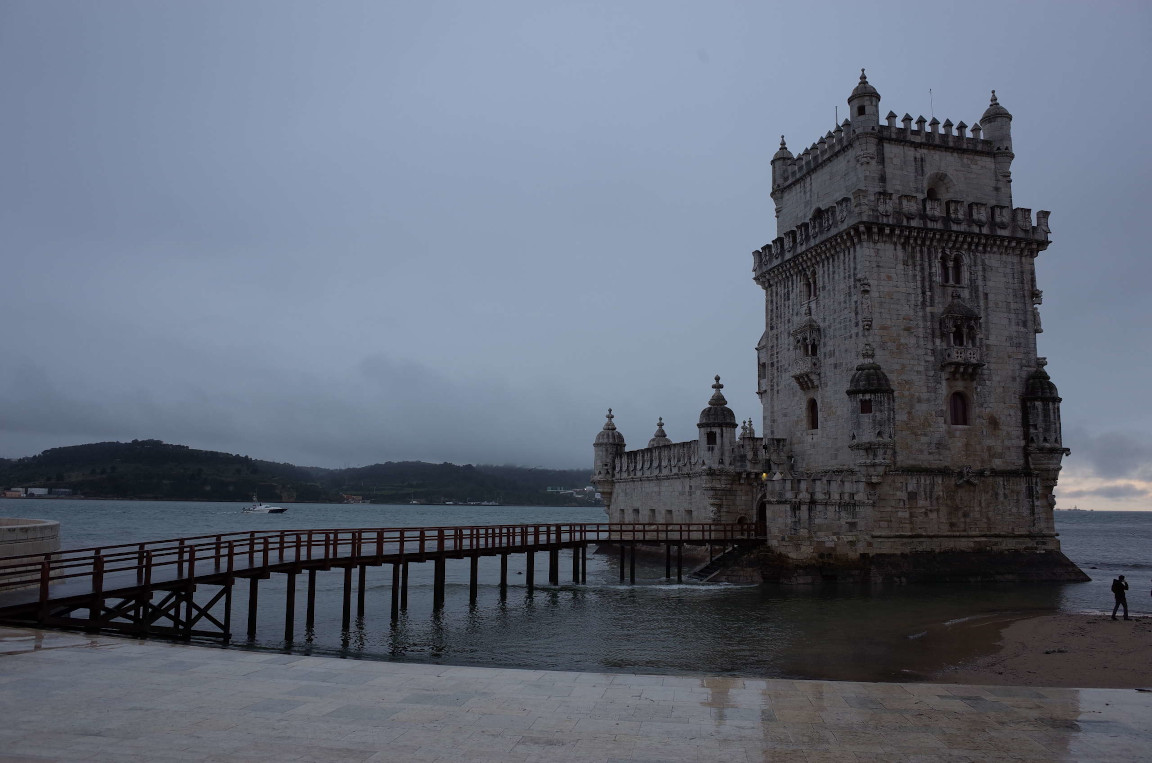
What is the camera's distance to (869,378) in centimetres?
3388

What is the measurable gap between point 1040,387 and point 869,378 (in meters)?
8.73

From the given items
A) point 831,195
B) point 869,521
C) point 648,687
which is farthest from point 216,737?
point 831,195

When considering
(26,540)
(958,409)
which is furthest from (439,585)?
(958,409)

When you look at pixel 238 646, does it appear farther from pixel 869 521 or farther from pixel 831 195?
pixel 831 195

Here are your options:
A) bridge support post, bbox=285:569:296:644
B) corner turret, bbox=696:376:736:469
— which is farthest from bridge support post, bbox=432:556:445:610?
corner turret, bbox=696:376:736:469

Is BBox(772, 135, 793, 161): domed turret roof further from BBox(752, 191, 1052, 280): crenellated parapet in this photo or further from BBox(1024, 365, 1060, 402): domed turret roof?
BBox(1024, 365, 1060, 402): domed turret roof

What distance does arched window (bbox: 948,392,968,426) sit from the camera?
35.8 metres

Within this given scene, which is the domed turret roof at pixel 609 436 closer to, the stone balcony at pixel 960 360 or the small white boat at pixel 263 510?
the stone balcony at pixel 960 360

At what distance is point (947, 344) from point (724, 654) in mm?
21768

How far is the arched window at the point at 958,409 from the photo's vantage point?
35781mm

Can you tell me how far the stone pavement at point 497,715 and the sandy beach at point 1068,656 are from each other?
154 inches

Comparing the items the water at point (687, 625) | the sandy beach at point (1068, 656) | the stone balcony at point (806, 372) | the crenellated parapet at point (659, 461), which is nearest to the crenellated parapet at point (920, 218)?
the stone balcony at point (806, 372)

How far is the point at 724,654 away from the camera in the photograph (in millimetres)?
19812

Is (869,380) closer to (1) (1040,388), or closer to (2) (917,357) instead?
(2) (917,357)
